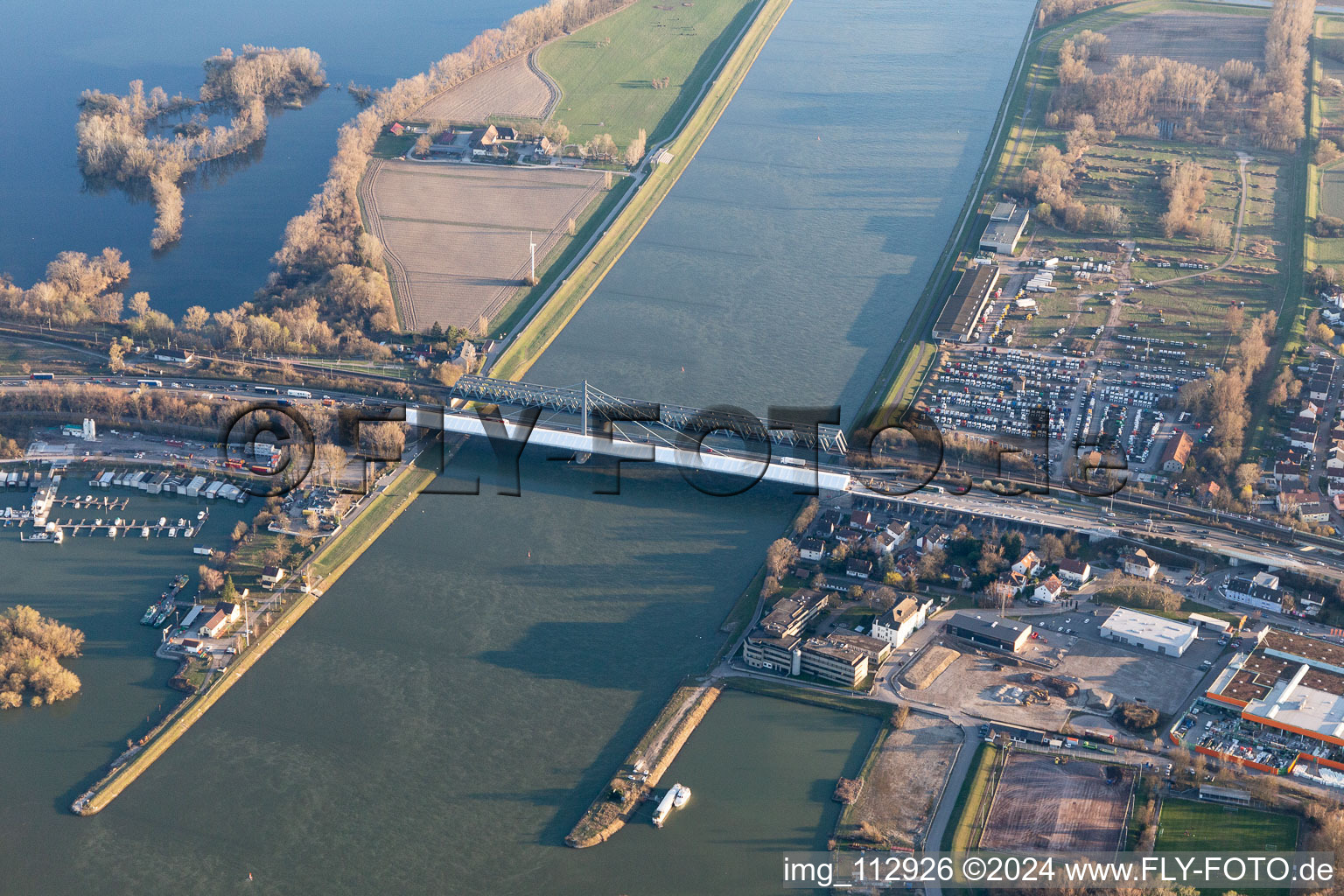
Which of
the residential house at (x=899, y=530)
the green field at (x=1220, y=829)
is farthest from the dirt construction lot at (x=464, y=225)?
the green field at (x=1220, y=829)

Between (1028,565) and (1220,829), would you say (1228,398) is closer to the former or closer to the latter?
(1028,565)

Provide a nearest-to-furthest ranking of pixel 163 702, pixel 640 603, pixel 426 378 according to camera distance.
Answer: pixel 163 702, pixel 640 603, pixel 426 378

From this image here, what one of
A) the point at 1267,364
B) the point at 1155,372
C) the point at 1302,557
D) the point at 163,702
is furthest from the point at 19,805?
the point at 1267,364

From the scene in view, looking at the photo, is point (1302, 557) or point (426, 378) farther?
point (426, 378)

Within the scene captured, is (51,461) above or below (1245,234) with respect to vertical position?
below

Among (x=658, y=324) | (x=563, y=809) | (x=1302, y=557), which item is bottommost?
(x=563, y=809)

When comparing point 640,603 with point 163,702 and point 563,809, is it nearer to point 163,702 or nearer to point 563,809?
point 563,809

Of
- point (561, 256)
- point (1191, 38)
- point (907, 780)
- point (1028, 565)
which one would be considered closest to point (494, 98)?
point (561, 256)

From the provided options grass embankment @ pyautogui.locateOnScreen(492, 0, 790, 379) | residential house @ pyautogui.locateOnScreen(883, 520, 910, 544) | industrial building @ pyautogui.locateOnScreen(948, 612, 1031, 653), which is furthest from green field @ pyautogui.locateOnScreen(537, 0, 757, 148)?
industrial building @ pyautogui.locateOnScreen(948, 612, 1031, 653)
